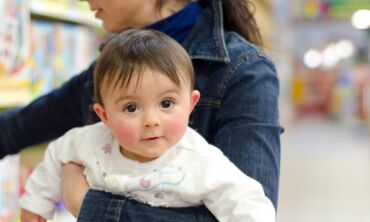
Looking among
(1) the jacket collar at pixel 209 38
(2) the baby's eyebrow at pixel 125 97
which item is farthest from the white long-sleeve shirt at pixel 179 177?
(1) the jacket collar at pixel 209 38

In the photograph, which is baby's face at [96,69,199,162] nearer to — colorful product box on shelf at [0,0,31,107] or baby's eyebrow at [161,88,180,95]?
baby's eyebrow at [161,88,180,95]

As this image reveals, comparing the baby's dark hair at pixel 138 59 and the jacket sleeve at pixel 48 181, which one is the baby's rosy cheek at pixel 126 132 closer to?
the baby's dark hair at pixel 138 59

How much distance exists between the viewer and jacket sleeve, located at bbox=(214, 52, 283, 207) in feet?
3.36

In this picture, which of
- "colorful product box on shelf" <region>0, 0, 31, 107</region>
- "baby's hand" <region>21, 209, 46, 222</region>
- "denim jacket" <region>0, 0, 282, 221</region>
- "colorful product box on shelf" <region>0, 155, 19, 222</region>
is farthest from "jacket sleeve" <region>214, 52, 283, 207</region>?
"colorful product box on shelf" <region>0, 155, 19, 222</region>

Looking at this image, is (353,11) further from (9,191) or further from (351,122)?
(9,191)

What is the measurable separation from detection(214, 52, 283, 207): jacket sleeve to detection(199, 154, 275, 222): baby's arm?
0.35 ft

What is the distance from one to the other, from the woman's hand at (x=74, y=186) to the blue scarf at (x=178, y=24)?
39cm

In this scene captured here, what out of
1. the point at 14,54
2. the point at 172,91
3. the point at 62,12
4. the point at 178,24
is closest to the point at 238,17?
the point at 178,24

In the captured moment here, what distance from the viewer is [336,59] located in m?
15.5

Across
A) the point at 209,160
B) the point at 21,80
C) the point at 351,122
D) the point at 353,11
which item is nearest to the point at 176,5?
the point at 209,160

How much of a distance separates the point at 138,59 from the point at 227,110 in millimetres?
268

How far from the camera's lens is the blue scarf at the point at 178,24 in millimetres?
1260

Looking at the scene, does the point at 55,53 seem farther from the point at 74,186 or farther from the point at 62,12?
the point at 74,186

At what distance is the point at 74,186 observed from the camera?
3.29 feet
